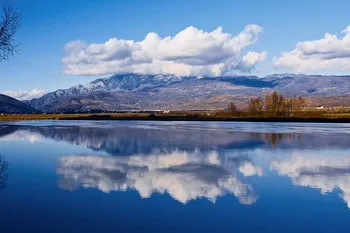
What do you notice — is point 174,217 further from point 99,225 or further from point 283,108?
point 283,108

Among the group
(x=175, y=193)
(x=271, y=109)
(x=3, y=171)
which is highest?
(x=271, y=109)

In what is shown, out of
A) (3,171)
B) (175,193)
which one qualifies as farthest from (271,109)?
(175,193)

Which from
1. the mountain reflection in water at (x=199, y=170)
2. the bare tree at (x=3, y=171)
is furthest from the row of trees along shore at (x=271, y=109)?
the bare tree at (x=3, y=171)

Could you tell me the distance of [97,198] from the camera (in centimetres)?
1227

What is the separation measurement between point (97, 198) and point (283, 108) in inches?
4127

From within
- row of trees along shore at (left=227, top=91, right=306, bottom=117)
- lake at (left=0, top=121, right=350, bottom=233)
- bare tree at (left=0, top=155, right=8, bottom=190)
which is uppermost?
row of trees along shore at (left=227, top=91, right=306, bottom=117)

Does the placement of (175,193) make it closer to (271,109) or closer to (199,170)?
(199,170)

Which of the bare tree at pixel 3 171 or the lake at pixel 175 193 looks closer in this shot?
the lake at pixel 175 193

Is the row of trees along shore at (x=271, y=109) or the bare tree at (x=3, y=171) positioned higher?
the row of trees along shore at (x=271, y=109)

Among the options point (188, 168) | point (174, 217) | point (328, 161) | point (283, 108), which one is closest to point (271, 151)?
point (328, 161)

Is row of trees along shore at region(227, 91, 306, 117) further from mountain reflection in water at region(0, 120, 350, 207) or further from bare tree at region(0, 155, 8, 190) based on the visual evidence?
bare tree at region(0, 155, 8, 190)

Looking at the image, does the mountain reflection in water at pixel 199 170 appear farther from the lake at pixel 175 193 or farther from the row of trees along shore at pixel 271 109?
the row of trees along shore at pixel 271 109

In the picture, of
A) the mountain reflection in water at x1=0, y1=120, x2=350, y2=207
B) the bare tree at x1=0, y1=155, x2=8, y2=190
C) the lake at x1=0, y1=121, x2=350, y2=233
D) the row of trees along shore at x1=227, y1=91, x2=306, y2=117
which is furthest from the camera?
the row of trees along shore at x1=227, y1=91, x2=306, y2=117

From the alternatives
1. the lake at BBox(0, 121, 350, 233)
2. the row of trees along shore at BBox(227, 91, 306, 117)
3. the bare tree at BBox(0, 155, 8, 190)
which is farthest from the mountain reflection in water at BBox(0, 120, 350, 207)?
the row of trees along shore at BBox(227, 91, 306, 117)
